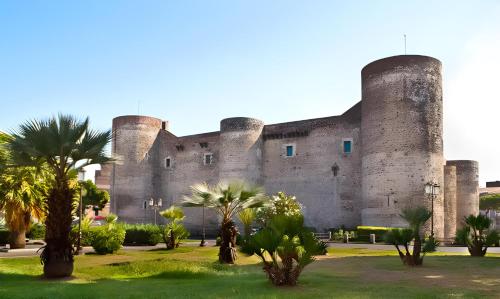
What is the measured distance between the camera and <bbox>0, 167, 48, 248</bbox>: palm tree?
2156 cm

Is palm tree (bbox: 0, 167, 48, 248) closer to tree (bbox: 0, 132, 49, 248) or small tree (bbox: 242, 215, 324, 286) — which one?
tree (bbox: 0, 132, 49, 248)

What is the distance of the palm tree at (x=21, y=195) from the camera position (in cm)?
2156

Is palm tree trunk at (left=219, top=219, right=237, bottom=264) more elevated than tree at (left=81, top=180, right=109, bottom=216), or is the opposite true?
tree at (left=81, top=180, right=109, bottom=216)

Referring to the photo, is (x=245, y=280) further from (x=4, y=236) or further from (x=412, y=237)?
(x=4, y=236)

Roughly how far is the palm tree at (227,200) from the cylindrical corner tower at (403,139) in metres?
20.7

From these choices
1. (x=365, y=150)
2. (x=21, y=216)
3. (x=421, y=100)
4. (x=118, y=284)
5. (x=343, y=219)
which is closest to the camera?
(x=118, y=284)

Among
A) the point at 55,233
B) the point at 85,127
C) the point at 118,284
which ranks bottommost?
the point at 118,284

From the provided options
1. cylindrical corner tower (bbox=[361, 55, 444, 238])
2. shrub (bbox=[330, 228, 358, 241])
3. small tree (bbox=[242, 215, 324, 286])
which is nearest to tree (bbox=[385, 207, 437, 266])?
small tree (bbox=[242, 215, 324, 286])

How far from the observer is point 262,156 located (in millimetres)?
47094

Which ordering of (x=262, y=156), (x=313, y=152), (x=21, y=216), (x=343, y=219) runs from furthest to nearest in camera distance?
1. (x=262, y=156)
2. (x=313, y=152)
3. (x=343, y=219)
4. (x=21, y=216)

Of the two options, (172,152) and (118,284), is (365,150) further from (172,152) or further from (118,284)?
(118,284)

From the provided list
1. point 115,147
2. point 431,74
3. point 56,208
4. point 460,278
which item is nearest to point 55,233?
point 56,208

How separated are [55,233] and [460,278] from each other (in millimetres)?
10466

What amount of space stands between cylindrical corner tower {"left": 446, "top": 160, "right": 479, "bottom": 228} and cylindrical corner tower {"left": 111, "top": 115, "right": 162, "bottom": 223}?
29838mm
